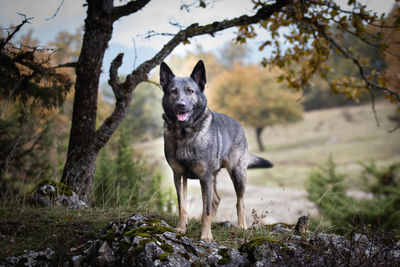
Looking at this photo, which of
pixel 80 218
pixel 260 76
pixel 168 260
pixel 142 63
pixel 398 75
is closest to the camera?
pixel 168 260

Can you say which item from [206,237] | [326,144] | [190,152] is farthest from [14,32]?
[326,144]

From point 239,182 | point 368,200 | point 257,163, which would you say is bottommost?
point 368,200

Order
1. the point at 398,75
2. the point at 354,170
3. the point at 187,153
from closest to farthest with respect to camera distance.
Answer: the point at 187,153 → the point at 398,75 → the point at 354,170

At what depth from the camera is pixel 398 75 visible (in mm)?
7996

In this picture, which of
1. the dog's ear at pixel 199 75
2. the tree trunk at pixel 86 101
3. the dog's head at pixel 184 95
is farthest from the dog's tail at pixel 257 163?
the tree trunk at pixel 86 101

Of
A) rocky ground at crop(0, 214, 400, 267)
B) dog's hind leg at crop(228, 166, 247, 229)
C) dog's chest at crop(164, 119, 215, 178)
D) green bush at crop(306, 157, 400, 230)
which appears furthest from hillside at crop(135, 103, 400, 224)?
rocky ground at crop(0, 214, 400, 267)

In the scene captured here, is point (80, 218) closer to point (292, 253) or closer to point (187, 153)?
point (187, 153)

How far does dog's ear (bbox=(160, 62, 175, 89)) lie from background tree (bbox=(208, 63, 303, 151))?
102 ft

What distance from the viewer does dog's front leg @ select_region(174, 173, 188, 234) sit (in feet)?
15.9

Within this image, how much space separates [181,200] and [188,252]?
1157 millimetres

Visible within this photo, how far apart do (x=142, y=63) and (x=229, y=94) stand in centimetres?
3133

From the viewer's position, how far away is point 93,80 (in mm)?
6652

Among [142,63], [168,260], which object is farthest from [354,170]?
[168,260]

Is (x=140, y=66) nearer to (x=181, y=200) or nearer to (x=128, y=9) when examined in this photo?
(x=128, y=9)
